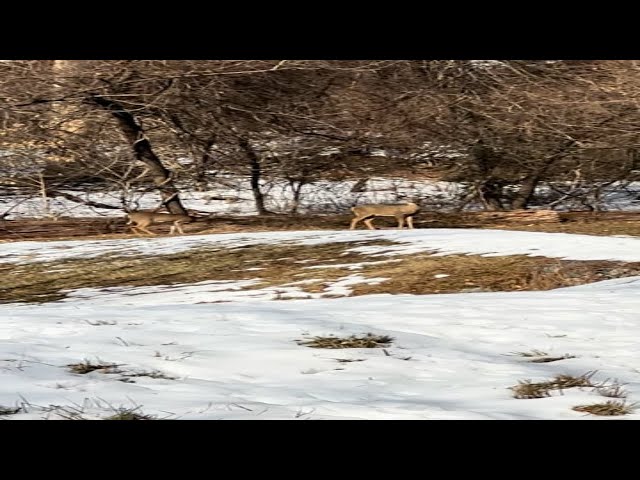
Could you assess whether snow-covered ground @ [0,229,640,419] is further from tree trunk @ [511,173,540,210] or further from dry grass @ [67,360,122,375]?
tree trunk @ [511,173,540,210]

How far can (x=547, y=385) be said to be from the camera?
12.6 ft

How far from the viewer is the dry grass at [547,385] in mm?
3676

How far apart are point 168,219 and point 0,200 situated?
432 centimetres

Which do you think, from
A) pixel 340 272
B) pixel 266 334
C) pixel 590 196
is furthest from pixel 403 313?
pixel 590 196

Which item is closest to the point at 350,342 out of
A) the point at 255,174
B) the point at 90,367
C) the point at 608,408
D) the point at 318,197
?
the point at 90,367

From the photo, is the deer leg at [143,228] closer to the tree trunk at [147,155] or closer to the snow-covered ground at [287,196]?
the tree trunk at [147,155]

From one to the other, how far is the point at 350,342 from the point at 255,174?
12609 mm

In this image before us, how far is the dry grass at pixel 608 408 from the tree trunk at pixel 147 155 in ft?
44.1

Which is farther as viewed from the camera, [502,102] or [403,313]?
[502,102]

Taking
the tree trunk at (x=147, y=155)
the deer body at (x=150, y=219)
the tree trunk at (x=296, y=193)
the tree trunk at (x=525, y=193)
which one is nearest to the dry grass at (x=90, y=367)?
the deer body at (x=150, y=219)

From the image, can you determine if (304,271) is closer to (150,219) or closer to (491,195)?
(150,219)

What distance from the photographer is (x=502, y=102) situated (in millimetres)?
17000

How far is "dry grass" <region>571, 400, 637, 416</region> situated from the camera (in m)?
3.34

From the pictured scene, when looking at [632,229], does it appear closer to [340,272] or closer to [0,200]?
→ [340,272]
